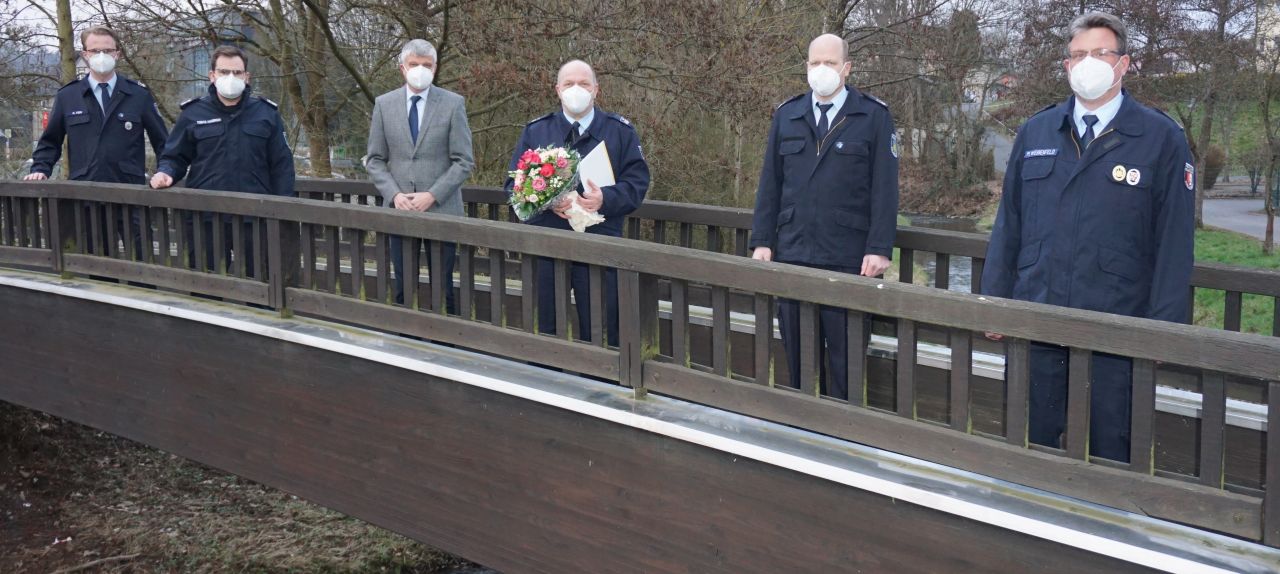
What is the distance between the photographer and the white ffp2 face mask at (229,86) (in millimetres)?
5949

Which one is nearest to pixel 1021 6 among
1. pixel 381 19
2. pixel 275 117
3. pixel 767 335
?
pixel 381 19

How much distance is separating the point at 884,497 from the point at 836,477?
16cm

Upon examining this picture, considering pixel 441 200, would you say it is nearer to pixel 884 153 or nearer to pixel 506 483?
pixel 506 483

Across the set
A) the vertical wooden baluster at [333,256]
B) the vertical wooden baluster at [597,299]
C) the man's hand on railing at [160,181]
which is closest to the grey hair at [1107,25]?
the vertical wooden baluster at [597,299]

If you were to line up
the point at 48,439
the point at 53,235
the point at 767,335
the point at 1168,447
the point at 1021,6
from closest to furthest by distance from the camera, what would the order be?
the point at 767,335 < the point at 1168,447 < the point at 53,235 < the point at 48,439 < the point at 1021,6

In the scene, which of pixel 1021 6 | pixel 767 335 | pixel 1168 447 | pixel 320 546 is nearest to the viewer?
pixel 767 335

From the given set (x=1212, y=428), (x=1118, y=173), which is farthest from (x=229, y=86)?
(x=1212, y=428)

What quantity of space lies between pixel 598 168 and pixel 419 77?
3.64 feet

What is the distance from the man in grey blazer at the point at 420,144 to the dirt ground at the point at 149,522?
5.77m

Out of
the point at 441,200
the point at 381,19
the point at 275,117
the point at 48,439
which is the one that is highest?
the point at 381,19

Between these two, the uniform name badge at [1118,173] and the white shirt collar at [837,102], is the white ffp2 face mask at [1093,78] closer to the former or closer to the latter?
the uniform name badge at [1118,173]

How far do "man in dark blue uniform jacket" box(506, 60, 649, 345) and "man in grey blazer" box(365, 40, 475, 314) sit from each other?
598mm

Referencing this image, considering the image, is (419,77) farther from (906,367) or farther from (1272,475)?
(1272,475)

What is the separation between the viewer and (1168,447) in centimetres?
432
